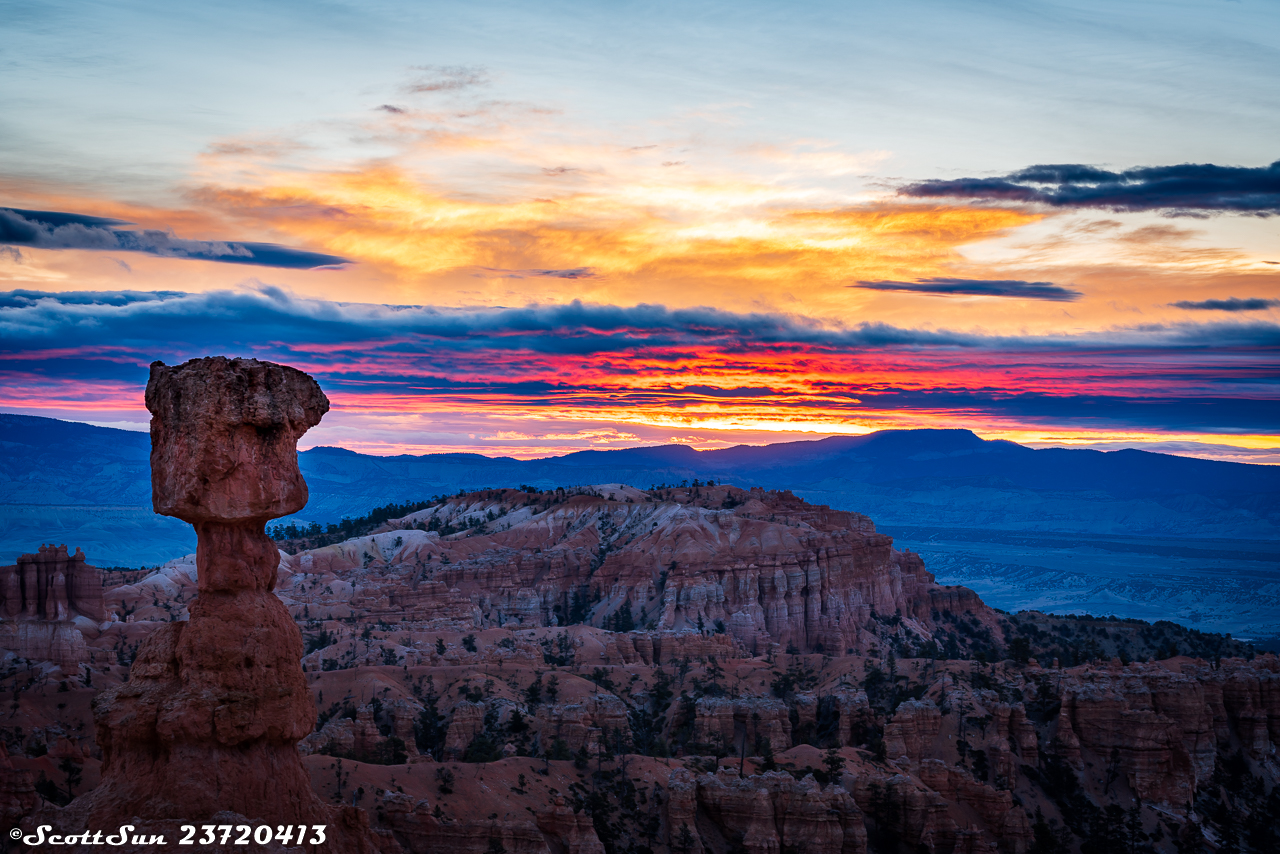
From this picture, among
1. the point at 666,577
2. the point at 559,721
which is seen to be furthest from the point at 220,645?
the point at 666,577

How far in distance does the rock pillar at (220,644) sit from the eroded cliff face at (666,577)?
3561 inches

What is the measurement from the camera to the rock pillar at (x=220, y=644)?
2820 centimetres

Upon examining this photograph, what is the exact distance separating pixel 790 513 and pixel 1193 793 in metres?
108

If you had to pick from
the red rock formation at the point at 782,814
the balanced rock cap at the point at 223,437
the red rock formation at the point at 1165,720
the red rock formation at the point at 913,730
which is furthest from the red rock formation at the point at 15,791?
the red rock formation at the point at 1165,720

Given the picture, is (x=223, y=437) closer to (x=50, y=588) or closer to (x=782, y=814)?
(x=782, y=814)

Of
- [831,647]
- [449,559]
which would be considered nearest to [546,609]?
[449,559]

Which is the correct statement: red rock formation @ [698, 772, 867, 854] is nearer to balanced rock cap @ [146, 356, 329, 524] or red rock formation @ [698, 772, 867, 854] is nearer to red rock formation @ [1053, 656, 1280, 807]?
red rock formation @ [1053, 656, 1280, 807]

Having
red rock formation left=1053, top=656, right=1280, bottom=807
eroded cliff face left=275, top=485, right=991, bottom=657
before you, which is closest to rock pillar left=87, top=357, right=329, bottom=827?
red rock formation left=1053, top=656, right=1280, bottom=807

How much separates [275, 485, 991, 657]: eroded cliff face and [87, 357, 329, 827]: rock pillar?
297 feet

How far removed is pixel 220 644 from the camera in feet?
95.6

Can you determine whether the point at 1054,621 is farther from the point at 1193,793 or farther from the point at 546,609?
the point at 1193,793

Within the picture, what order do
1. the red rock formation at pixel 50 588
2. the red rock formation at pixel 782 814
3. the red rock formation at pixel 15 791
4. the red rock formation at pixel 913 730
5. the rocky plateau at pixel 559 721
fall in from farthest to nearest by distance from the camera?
the red rock formation at pixel 50 588, the red rock formation at pixel 913 730, the red rock formation at pixel 782 814, the red rock formation at pixel 15 791, the rocky plateau at pixel 559 721

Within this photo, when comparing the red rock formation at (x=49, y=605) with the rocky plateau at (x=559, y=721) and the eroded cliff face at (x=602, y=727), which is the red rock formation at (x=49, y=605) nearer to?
the rocky plateau at (x=559, y=721)

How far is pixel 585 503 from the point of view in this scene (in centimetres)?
19325
